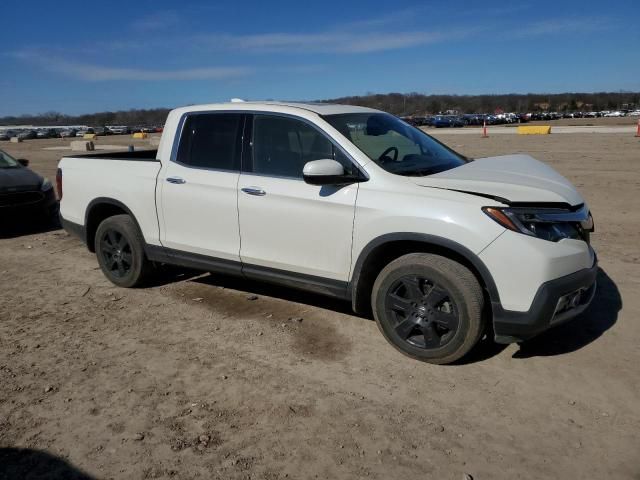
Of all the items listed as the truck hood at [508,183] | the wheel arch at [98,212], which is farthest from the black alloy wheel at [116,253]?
the truck hood at [508,183]

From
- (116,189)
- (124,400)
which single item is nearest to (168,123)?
(116,189)

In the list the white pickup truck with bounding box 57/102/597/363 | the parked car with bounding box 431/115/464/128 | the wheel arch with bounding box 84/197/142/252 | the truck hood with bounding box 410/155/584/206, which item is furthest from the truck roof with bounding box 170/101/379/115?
the parked car with bounding box 431/115/464/128

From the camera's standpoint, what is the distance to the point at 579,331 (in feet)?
14.4

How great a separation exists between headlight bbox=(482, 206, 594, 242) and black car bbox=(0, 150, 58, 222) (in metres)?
7.84

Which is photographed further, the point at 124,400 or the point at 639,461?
the point at 124,400

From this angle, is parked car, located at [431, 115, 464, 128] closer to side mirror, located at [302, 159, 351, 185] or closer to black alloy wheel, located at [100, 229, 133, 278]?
black alloy wheel, located at [100, 229, 133, 278]

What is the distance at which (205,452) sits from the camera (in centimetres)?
300

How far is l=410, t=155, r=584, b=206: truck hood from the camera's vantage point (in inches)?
142

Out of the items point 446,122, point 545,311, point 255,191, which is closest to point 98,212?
point 255,191

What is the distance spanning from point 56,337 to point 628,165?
14754 mm

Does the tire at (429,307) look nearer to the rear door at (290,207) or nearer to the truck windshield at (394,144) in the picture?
the rear door at (290,207)

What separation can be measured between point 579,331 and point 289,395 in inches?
97.0

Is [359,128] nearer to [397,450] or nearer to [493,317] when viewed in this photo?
[493,317]

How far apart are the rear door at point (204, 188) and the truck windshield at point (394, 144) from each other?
99 cm
